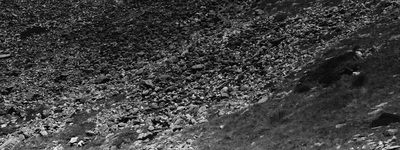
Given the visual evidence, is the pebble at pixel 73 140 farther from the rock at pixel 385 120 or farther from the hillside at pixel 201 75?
the rock at pixel 385 120

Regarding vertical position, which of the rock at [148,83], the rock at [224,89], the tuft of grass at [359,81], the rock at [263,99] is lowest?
the rock at [263,99]

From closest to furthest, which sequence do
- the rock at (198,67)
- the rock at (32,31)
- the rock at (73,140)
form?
the rock at (73,140) < the rock at (198,67) < the rock at (32,31)

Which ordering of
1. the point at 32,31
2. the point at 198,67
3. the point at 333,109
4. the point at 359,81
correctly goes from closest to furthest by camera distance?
the point at 333,109
the point at 359,81
the point at 198,67
the point at 32,31

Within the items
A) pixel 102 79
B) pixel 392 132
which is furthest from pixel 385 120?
pixel 102 79

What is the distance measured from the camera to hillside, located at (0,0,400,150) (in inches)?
957

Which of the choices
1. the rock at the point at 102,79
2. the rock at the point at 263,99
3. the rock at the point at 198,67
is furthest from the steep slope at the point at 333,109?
the rock at the point at 102,79

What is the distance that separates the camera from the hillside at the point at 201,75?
24297 mm

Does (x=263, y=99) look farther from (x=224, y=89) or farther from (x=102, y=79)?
(x=102, y=79)

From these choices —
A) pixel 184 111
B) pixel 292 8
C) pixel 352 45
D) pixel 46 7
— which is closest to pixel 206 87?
pixel 184 111

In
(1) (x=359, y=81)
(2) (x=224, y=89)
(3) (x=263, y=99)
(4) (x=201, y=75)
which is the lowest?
(3) (x=263, y=99)

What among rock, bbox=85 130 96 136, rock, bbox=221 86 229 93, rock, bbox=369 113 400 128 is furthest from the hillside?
rock, bbox=221 86 229 93

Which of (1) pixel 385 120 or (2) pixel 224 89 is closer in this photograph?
(1) pixel 385 120

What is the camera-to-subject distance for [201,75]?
35344 millimetres

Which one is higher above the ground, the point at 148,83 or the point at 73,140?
the point at 148,83
